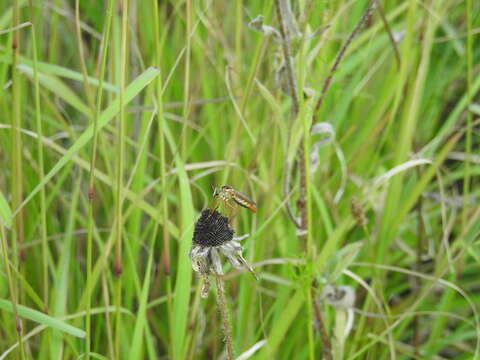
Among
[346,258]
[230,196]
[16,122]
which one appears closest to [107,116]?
[16,122]

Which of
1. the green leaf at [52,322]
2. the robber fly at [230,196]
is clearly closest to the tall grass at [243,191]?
the green leaf at [52,322]

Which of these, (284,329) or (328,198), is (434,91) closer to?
(328,198)

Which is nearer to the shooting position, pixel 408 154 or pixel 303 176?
pixel 303 176

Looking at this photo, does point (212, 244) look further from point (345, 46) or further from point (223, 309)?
point (345, 46)

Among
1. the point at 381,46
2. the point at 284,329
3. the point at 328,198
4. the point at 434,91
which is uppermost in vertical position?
the point at 381,46

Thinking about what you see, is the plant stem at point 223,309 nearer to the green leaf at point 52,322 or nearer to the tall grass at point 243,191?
the tall grass at point 243,191

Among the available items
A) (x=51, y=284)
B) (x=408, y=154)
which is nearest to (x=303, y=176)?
(x=408, y=154)

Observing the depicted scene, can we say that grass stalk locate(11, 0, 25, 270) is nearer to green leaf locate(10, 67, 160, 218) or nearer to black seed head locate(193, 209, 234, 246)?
green leaf locate(10, 67, 160, 218)
